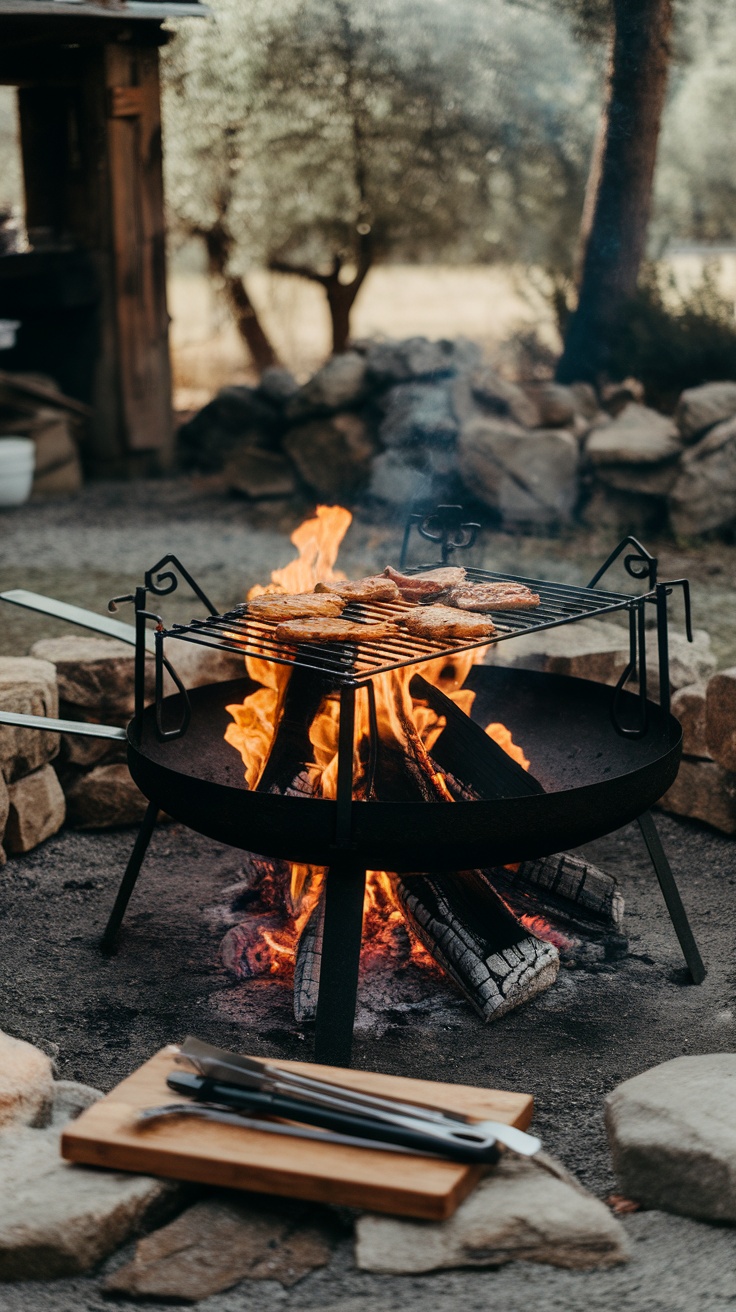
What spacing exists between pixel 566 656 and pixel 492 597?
108cm

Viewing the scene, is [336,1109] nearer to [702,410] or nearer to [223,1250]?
[223,1250]

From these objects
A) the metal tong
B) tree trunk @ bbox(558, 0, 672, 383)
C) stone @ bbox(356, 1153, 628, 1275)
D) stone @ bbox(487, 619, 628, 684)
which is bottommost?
stone @ bbox(356, 1153, 628, 1275)

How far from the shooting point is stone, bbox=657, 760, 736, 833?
4.27 meters

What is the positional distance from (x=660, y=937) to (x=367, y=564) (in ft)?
14.0

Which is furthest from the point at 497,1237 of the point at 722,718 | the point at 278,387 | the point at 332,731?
the point at 278,387

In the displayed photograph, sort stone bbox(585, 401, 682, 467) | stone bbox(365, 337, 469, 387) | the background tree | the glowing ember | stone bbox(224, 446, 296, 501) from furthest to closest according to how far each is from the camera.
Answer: the background tree < stone bbox(224, 446, 296, 501) < stone bbox(365, 337, 469, 387) < stone bbox(585, 401, 682, 467) < the glowing ember

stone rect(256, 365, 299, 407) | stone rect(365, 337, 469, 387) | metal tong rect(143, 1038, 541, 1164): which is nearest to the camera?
metal tong rect(143, 1038, 541, 1164)

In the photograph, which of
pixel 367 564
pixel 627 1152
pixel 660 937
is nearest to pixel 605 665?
pixel 660 937

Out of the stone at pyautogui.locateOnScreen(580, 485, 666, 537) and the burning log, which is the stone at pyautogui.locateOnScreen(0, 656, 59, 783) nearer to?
the burning log

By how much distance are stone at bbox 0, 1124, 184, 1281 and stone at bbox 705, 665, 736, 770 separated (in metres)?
2.33

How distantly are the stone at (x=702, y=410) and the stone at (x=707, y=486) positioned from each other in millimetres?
64

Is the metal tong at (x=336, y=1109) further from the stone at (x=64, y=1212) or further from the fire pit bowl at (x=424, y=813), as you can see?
the fire pit bowl at (x=424, y=813)

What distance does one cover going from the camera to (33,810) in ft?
13.7

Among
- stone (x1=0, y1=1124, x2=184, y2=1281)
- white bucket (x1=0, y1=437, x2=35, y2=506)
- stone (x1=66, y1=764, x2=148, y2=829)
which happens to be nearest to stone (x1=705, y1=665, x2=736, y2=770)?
stone (x1=66, y1=764, x2=148, y2=829)
